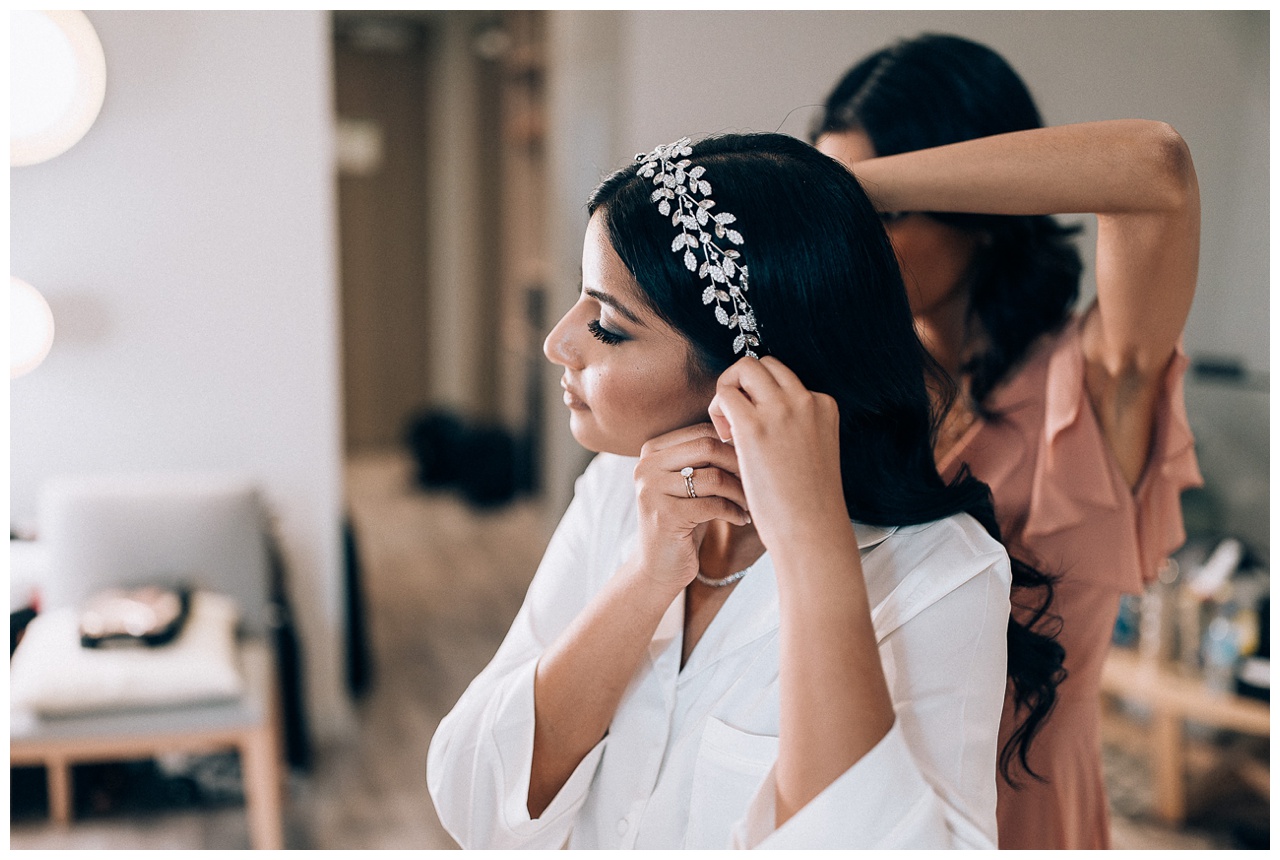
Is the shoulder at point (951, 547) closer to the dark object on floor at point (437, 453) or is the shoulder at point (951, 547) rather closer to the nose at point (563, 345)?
the nose at point (563, 345)

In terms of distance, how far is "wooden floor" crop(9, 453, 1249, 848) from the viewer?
2.34 metres

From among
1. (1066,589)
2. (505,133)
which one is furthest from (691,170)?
(505,133)

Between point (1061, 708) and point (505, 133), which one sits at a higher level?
point (505, 133)

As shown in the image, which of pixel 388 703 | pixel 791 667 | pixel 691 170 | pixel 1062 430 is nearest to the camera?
pixel 791 667

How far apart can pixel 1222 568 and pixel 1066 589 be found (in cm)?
193

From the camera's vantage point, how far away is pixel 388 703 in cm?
301

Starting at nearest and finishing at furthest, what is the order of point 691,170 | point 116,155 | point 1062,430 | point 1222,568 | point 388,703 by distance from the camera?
1. point 691,170
2. point 1062,430
3. point 116,155
4. point 1222,568
5. point 388,703

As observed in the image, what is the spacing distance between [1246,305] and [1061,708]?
83.4 inches

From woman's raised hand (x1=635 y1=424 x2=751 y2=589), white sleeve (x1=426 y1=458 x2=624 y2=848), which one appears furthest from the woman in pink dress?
white sleeve (x1=426 y1=458 x2=624 y2=848)

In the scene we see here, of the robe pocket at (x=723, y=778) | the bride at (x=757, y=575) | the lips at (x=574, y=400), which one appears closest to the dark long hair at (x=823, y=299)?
the bride at (x=757, y=575)

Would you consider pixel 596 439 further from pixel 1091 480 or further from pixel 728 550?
pixel 1091 480

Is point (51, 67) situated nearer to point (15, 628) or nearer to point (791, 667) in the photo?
point (15, 628)

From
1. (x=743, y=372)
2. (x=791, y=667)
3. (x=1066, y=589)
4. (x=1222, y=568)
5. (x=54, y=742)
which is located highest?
(x=743, y=372)

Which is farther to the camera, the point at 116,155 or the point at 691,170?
the point at 116,155
